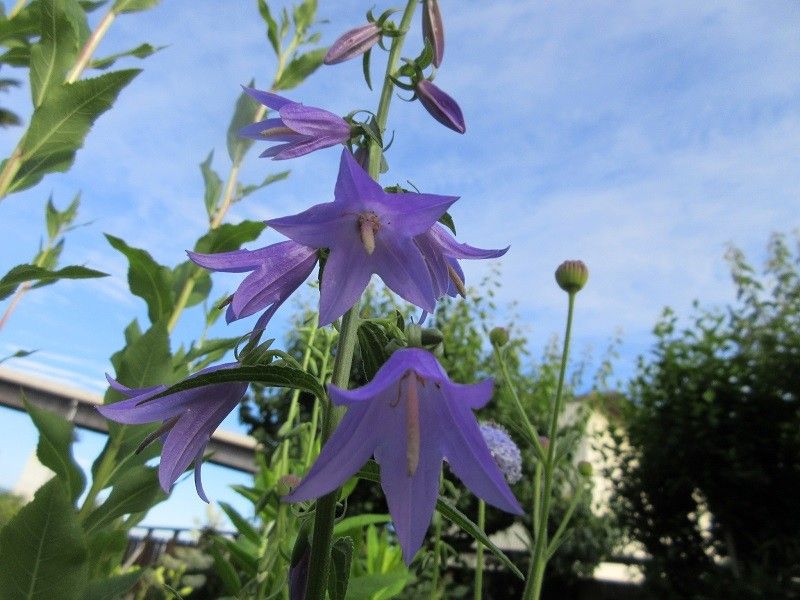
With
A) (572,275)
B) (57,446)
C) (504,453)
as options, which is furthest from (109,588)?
(504,453)

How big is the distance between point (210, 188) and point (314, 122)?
3.02 ft

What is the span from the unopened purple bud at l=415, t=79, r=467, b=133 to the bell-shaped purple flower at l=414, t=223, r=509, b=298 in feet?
0.53

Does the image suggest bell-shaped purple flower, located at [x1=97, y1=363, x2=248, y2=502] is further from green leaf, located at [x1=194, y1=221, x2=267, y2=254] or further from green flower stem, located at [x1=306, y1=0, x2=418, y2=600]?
green leaf, located at [x1=194, y1=221, x2=267, y2=254]

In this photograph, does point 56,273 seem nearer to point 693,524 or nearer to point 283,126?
point 283,126

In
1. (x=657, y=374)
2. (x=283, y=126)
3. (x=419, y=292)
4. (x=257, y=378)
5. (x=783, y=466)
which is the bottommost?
(x=257, y=378)

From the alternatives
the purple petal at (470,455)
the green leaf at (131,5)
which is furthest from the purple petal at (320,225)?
the green leaf at (131,5)

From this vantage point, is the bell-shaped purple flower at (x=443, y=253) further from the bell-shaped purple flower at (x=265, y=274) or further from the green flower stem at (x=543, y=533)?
the green flower stem at (x=543, y=533)

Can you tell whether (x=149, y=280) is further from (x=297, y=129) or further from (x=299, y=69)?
(x=299, y=69)

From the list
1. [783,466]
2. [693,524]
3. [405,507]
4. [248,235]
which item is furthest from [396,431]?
[693,524]

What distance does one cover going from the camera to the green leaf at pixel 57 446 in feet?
3.61

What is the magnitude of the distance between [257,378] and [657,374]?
6.30 meters

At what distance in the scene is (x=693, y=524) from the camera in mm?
6086

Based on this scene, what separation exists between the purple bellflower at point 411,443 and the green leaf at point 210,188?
1070mm

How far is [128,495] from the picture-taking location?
1.10 m
